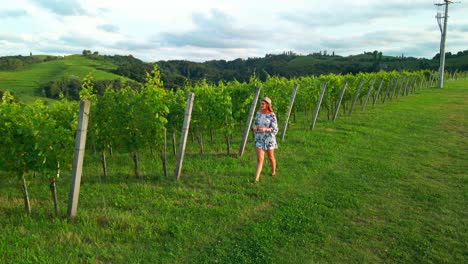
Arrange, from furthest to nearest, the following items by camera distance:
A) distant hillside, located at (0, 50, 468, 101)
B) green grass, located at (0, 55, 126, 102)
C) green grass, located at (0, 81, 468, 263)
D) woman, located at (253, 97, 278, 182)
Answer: green grass, located at (0, 55, 126, 102) < distant hillside, located at (0, 50, 468, 101) < woman, located at (253, 97, 278, 182) < green grass, located at (0, 81, 468, 263)

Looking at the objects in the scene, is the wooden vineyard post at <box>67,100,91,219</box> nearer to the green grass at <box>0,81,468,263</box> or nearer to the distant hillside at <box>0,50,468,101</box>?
the green grass at <box>0,81,468,263</box>

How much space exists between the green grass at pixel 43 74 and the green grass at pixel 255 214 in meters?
42.4

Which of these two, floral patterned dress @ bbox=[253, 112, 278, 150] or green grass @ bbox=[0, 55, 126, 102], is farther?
green grass @ bbox=[0, 55, 126, 102]

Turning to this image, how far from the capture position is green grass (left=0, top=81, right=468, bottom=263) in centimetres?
447

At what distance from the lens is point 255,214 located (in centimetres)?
568

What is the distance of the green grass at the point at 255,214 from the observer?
447 centimetres

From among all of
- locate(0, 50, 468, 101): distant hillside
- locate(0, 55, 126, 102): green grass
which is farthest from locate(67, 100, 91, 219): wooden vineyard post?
locate(0, 55, 126, 102): green grass

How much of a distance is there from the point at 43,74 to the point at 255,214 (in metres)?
71.8

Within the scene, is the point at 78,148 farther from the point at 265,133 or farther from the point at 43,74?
the point at 43,74

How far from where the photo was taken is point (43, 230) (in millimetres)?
4828

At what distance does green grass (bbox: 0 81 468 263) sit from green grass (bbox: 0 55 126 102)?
4242 cm

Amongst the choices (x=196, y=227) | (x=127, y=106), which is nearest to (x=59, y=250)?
(x=196, y=227)

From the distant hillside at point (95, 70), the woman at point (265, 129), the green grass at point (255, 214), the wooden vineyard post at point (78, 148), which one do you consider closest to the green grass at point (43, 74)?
the distant hillside at point (95, 70)

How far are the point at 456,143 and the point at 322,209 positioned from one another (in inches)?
315
